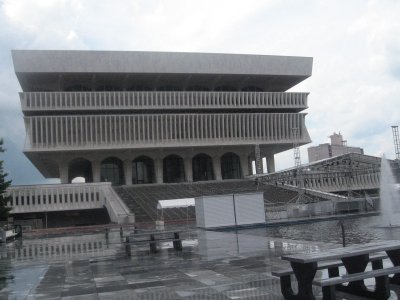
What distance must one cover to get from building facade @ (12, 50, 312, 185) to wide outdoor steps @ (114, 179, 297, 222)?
752cm

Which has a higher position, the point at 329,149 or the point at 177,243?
the point at 329,149

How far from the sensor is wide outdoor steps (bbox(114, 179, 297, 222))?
4494 centimetres

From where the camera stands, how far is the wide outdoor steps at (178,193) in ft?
147

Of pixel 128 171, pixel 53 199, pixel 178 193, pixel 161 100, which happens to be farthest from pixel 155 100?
pixel 53 199

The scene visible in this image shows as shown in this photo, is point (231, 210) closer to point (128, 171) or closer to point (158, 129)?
point (158, 129)

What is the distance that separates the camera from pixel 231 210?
2645 cm

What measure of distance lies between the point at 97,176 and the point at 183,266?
205 feet

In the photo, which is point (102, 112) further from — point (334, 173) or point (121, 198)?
point (334, 173)

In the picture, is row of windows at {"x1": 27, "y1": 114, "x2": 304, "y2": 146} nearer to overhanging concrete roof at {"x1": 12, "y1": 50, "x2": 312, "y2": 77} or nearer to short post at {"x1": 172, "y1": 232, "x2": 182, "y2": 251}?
overhanging concrete roof at {"x1": 12, "y1": 50, "x2": 312, "y2": 77}

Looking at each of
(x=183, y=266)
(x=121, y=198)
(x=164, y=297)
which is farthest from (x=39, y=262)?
(x=121, y=198)

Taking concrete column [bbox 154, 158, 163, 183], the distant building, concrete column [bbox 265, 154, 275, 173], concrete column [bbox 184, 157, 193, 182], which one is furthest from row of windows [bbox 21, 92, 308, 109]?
the distant building

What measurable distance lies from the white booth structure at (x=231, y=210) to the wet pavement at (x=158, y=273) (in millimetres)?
9430

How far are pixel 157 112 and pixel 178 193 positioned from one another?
19.5 m

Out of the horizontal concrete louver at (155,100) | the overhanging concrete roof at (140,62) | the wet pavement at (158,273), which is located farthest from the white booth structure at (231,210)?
the overhanging concrete roof at (140,62)
